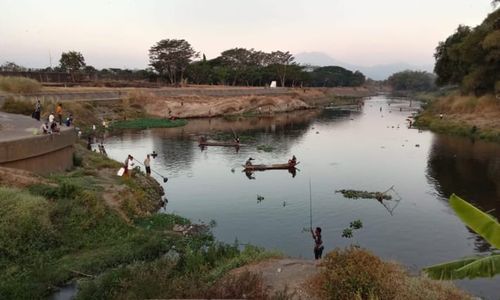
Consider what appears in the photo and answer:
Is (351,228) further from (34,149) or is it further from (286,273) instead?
(34,149)

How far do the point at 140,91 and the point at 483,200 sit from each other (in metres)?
68.4

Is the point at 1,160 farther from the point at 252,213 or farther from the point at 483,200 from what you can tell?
the point at 483,200

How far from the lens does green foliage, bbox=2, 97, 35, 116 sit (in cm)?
4556

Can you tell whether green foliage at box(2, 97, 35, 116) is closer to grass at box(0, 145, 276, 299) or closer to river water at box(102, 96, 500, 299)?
river water at box(102, 96, 500, 299)

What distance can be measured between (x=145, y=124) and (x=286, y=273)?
58758mm

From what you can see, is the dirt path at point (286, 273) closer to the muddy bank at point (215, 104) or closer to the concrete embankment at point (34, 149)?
the concrete embankment at point (34, 149)

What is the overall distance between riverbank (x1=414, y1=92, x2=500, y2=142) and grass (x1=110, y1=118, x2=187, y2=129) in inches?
1666

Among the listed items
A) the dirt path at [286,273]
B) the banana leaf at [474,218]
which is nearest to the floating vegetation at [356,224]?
the dirt path at [286,273]

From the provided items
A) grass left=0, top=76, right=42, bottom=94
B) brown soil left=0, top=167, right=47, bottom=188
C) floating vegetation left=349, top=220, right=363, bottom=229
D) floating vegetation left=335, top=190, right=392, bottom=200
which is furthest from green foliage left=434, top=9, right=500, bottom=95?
grass left=0, top=76, right=42, bottom=94

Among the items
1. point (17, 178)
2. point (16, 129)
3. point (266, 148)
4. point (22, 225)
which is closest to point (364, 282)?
point (22, 225)

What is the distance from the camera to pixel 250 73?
13812 cm

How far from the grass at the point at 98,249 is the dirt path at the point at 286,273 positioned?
2.71 ft

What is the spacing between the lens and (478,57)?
6819cm

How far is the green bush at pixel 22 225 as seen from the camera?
16622 millimetres
